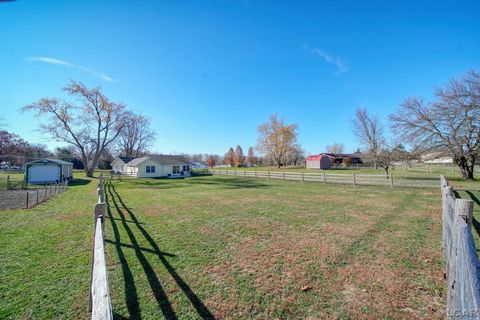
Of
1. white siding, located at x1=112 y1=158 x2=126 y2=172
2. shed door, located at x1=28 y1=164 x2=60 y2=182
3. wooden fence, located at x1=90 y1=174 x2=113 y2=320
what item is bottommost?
wooden fence, located at x1=90 y1=174 x2=113 y2=320

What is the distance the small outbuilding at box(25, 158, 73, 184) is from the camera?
22844 mm

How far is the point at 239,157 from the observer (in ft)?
246

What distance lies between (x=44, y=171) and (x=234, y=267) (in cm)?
2953

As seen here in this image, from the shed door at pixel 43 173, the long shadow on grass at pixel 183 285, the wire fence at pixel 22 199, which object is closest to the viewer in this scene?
the long shadow on grass at pixel 183 285

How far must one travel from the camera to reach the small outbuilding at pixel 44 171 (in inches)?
899

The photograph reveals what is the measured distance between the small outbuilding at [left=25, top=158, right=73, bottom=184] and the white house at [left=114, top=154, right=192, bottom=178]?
9.11 meters

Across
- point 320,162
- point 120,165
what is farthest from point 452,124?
point 120,165

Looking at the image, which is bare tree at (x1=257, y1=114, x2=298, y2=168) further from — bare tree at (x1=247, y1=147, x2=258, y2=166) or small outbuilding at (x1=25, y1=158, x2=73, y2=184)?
small outbuilding at (x1=25, y1=158, x2=73, y2=184)

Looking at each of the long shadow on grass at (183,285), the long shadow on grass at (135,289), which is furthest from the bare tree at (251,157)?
the long shadow on grass at (135,289)

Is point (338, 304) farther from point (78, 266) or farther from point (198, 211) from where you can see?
point (198, 211)

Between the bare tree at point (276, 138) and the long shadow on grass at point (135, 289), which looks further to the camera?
the bare tree at point (276, 138)

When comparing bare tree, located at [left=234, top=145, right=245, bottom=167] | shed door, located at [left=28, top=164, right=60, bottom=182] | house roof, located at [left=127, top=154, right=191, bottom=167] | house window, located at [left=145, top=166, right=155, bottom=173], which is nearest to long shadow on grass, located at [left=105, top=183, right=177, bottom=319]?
shed door, located at [left=28, top=164, right=60, bottom=182]

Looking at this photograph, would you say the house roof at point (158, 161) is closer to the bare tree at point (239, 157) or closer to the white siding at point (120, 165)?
the white siding at point (120, 165)

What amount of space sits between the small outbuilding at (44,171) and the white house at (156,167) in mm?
9112
